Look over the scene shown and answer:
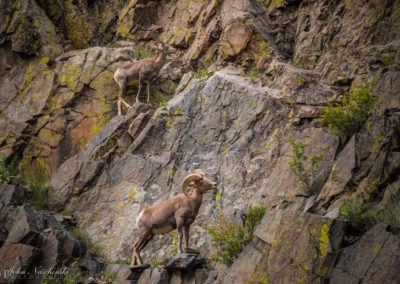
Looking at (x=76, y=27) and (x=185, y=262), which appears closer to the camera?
(x=185, y=262)

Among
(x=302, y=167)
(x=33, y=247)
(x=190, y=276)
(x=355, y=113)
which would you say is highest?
(x=355, y=113)

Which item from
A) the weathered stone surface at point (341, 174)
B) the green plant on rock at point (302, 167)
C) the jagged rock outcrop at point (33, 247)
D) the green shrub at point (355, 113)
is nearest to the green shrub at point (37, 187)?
the jagged rock outcrop at point (33, 247)

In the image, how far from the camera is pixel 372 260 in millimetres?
5258

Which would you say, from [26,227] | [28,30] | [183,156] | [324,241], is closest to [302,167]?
[324,241]

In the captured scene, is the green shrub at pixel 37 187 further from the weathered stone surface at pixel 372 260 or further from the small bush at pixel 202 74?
the weathered stone surface at pixel 372 260

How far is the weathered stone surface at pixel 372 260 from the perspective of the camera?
5022 millimetres

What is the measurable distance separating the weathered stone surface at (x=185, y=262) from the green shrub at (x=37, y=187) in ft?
19.2

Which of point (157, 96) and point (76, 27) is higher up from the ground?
point (76, 27)

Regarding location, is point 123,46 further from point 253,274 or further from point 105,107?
point 253,274

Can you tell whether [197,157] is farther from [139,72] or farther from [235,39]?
[235,39]

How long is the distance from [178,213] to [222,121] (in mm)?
3791

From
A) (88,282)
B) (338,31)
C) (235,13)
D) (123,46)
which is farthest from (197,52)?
(88,282)

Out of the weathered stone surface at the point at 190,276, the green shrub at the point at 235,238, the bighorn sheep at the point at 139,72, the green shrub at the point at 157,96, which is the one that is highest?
the bighorn sheep at the point at 139,72

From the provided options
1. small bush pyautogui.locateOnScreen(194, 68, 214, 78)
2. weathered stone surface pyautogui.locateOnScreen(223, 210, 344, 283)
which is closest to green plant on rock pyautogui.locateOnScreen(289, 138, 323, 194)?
weathered stone surface pyautogui.locateOnScreen(223, 210, 344, 283)
